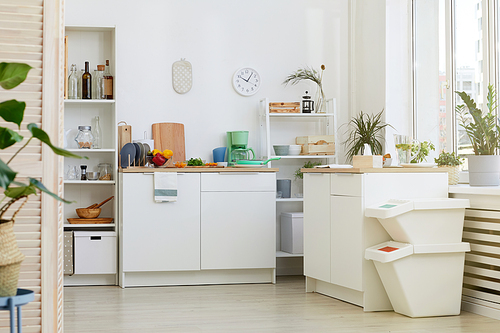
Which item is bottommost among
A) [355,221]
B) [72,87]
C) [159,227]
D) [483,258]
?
[483,258]

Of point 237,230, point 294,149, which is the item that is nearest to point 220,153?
point 294,149

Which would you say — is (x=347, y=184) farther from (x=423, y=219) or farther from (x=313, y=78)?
(x=313, y=78)

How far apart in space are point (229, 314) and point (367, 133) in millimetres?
2063

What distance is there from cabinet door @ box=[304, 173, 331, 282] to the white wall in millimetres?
1178

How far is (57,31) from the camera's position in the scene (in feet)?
7.68

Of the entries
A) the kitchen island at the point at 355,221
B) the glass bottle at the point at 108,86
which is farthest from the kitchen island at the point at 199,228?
the glass bottle at the point at 108,86

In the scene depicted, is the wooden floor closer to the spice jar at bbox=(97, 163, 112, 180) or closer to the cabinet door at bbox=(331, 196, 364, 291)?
Result: the cabinet door at bbox=(331, 196, 364, 291)

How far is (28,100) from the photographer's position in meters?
2.32

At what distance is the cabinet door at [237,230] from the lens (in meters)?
4.30

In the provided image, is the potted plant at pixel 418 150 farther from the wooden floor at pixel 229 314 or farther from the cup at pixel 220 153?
the cup at pixel 220 153

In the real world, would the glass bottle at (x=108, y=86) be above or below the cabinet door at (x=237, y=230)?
above

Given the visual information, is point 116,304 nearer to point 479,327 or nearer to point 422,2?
point 479,327

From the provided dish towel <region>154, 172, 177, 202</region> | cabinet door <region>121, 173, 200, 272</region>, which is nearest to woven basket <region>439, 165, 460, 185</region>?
cabinet door <region>121, 173, 200, 272</region>

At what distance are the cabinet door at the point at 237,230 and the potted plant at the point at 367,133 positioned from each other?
3.00 feet
